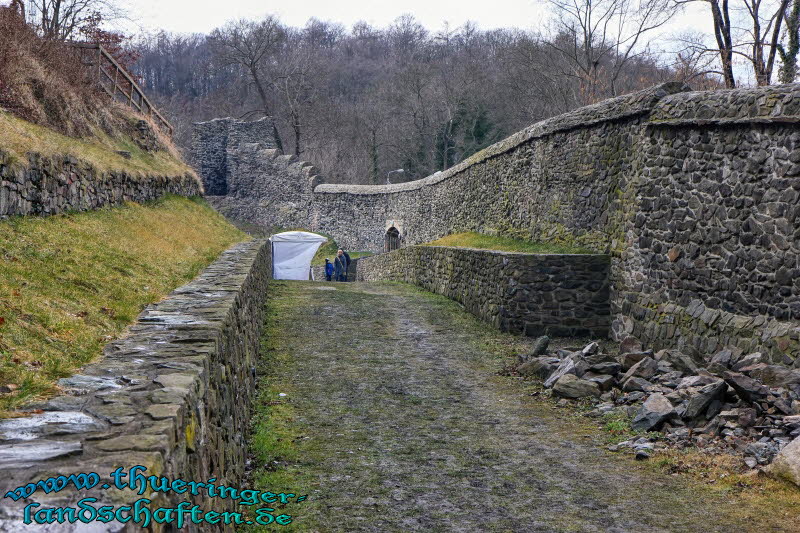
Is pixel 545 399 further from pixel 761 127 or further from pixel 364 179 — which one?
pixel 364 179

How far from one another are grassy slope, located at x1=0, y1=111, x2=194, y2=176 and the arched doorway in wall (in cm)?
1380

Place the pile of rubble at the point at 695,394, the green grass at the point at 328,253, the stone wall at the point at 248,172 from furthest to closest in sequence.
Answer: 1. the stone wall at the point at 248,172
2. the green grass at the point at 328,253
3. the pile of rubble at the point at 695,394

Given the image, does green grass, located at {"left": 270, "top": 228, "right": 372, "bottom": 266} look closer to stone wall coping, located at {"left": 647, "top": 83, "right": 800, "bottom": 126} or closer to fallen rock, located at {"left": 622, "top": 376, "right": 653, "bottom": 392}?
stone wall coping, located at {"left": 647, "top": 83, "right": 800, "bottom": 126}

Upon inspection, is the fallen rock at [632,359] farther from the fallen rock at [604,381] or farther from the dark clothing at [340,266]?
the dark clothing at [340,266]

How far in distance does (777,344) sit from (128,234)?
834 cm

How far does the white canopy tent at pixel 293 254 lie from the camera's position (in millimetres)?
28328

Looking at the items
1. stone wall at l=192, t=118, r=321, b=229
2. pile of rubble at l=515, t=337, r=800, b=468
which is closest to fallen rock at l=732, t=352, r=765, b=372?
pile of rubble at l=515, t=337, r=800, b=468

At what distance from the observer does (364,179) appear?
4788 cm

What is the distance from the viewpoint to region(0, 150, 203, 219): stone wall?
760cm

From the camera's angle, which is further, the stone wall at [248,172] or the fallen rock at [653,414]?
the stone wall at [248,172]

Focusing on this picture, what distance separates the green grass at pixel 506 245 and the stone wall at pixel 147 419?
8626 mm

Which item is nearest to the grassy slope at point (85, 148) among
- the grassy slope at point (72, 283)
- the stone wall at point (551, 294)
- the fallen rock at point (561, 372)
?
the grassy slope at point (72, 283)

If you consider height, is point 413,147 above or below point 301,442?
above

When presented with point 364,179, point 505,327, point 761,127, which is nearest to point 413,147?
point 364,179
